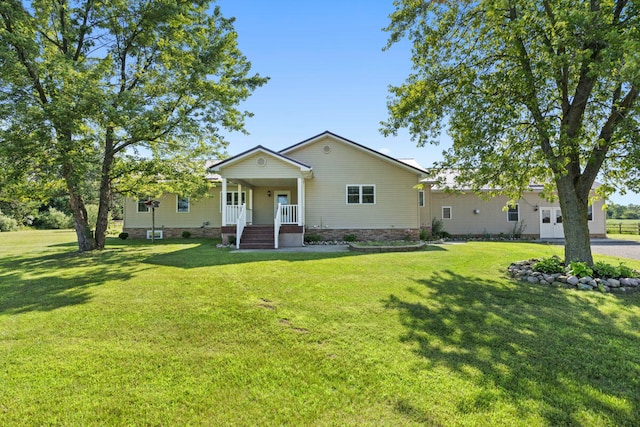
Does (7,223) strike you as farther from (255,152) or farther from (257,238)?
(255,152)

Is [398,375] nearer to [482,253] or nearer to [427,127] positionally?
[427,127]

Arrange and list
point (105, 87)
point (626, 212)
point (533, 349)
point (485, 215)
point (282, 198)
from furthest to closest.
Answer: point (626, 212) < point (485, 215) < point (282, 198) < point (105, 87) < point (533, 349)

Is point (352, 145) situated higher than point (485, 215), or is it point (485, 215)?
point (352, 145)

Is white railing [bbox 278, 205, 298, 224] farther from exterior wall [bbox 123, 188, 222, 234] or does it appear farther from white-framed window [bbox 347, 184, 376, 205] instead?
exterior wall [bbox 123, 188, 222, 234]

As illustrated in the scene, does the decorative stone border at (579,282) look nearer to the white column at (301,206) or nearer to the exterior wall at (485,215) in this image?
the white column at (301,206)

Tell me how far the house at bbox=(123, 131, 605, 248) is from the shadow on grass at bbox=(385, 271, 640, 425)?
6958 millimetres

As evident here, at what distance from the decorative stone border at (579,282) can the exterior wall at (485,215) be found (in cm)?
1264

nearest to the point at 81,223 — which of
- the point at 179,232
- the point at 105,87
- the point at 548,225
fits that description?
the point at 105,87

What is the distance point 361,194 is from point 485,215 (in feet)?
29.8

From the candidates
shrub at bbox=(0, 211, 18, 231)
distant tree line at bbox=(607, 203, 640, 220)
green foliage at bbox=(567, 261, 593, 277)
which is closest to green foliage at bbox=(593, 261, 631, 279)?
green foliage at bbox=(567, 261, 593, 277)

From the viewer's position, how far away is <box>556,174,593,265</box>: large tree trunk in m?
7.83

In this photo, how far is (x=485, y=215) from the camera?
1989 cm

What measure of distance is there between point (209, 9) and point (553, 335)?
1555 centimetres

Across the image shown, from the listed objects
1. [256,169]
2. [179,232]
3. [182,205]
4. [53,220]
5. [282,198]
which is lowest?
[179,232]
